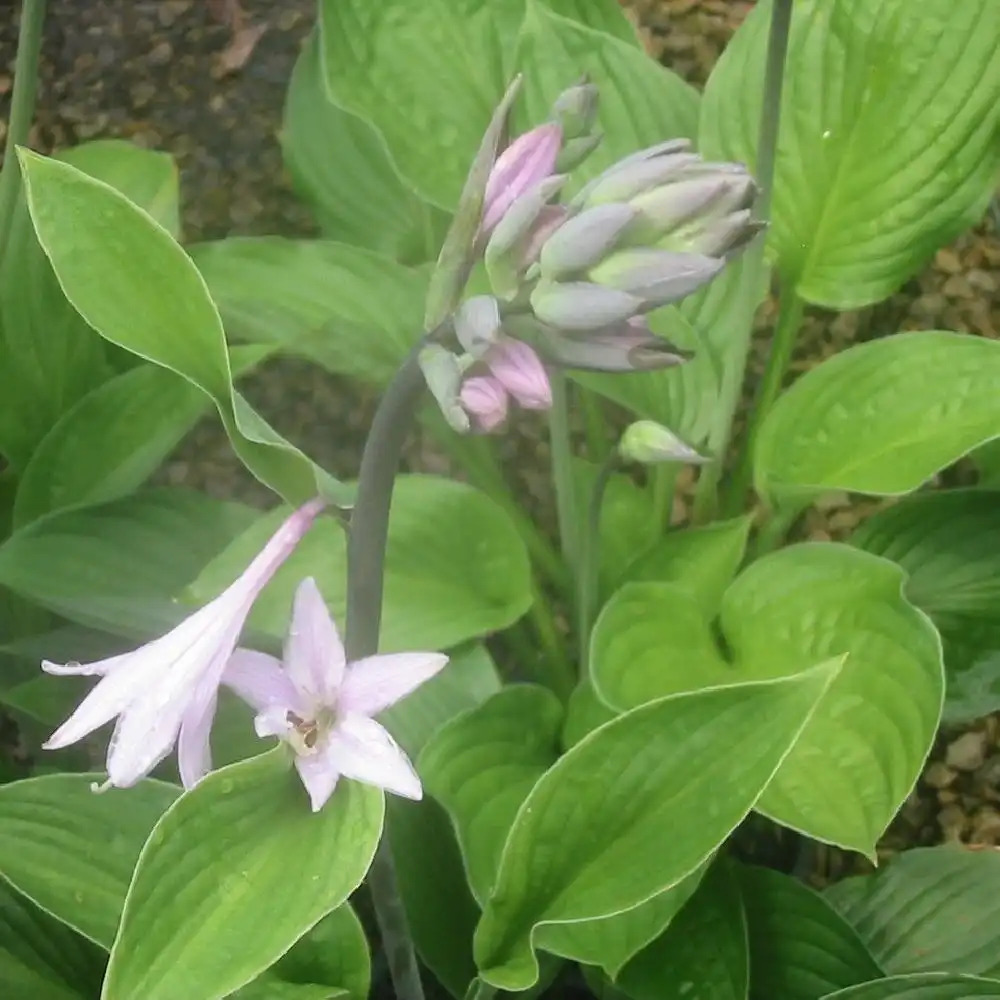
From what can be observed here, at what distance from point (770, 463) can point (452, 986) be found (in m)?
0.43

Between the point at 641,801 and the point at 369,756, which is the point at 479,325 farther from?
the point at 641,801

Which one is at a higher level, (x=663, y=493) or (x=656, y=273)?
(x=656, y=273)

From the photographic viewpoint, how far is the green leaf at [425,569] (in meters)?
0.80

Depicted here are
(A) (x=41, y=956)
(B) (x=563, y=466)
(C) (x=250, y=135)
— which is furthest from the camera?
(C) (x=250, y=135)

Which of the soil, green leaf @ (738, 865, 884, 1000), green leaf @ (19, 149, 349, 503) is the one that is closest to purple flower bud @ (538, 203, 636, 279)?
green leaf @ (19, 149, 349, 503)

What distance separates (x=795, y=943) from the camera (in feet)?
2.83

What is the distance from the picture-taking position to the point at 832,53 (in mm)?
907

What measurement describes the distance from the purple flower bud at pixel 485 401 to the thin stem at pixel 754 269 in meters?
0.32

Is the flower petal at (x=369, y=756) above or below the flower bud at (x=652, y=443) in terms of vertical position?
below

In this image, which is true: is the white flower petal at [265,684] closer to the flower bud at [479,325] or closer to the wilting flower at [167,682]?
the wilting flower at [167,682]

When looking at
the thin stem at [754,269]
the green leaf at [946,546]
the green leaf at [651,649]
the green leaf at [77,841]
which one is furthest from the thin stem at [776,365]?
the green leaf at [77,841]

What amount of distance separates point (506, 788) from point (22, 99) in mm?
571

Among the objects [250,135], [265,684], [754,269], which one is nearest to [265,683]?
[265,684]

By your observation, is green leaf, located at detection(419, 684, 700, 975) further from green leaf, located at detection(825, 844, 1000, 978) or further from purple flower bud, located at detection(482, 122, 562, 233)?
purple flower bud, located at detection(482, 122, 562, 233)
